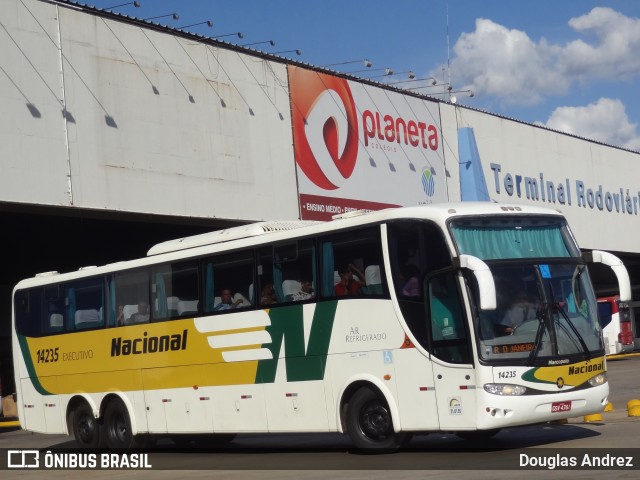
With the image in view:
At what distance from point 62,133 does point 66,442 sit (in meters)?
7.47

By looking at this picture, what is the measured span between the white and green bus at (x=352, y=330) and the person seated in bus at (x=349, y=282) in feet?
0.07

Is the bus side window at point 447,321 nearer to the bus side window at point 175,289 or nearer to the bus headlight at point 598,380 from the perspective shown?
the bus headlight at point 598,380

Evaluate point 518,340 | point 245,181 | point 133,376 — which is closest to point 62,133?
point 245,181

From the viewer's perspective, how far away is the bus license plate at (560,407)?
43.1 ft

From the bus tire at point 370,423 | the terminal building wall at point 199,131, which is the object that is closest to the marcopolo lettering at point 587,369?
the bus tire at point 370,423

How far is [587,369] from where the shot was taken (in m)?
13.6

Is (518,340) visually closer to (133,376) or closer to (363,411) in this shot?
(363,411)

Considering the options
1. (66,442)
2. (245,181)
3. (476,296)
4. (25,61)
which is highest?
(25,61)

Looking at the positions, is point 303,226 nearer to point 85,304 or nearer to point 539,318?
point 539,318

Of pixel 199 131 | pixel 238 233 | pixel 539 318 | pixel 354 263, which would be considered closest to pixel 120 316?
pixel 238 233

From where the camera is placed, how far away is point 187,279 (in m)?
17.2

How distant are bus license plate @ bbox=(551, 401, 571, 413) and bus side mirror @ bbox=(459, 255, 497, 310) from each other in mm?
1549

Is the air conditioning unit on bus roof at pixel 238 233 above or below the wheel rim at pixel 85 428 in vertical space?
above

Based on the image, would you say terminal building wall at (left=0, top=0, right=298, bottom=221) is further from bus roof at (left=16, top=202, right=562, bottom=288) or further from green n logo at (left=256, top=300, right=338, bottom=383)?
green n logo at (left=256, top=300, right=338, bottom=383)
